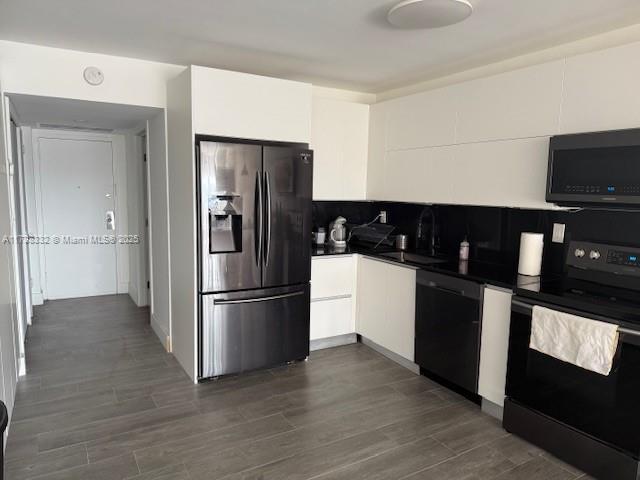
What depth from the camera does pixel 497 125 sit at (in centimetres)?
305

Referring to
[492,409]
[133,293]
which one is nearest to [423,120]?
[492,409]

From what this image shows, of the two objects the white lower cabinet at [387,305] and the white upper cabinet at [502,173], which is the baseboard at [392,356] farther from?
the white upper cabinet at [502,173]

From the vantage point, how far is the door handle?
5754 mm

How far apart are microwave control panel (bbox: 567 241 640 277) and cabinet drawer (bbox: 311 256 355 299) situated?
1783mm

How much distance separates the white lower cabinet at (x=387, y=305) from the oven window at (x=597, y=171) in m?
1.26

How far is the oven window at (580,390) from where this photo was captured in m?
2.12

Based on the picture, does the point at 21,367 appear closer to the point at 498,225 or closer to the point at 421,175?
the point at 421,175

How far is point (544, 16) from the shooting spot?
2.50m

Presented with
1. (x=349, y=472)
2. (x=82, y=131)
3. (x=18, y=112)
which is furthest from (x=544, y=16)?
(x=82, y=131)

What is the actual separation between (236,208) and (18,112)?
95.0 inches

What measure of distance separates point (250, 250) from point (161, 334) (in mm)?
1526

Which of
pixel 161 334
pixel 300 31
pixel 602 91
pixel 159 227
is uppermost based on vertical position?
pixel 300 31

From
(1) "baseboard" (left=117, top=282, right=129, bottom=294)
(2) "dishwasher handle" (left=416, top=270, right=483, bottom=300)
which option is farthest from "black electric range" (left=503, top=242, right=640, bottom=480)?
(1) "baseboard" (left=117, top=282, right=129, bottom=294)

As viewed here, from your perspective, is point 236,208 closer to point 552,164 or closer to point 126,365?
point 126,365
